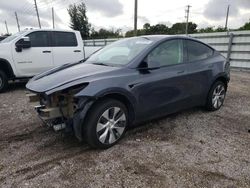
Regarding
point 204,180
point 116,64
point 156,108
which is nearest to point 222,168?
point 204,180

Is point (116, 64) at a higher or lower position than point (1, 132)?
higher

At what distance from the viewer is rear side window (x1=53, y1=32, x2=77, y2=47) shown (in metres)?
7.45

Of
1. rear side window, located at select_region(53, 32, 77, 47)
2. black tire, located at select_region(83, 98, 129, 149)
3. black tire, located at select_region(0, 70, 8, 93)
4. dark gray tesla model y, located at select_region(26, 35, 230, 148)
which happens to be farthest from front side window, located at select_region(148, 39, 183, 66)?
black tire, located at select_region(0, 70, 8, 93)

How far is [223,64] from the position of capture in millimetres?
4883

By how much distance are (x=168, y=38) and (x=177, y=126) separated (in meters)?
1.57

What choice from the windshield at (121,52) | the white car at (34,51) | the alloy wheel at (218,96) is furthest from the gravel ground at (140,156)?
the white car at (34,51)

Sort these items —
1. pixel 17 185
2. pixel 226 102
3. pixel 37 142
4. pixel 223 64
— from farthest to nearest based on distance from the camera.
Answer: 1. pixel 226 102
2. pixel 223 64
3. pixel 37 142
4. pixel 17 185

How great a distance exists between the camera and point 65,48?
7.59 meters

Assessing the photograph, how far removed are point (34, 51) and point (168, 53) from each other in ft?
15.1

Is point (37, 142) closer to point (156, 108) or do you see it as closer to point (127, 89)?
point (127, 89)

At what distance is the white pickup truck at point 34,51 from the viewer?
6547 millimetres

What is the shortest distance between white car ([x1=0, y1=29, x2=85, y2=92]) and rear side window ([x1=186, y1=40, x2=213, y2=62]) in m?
4.54

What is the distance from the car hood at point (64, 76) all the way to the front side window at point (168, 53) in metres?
0.75

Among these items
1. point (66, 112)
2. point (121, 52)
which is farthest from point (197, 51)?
point (66, 112)
